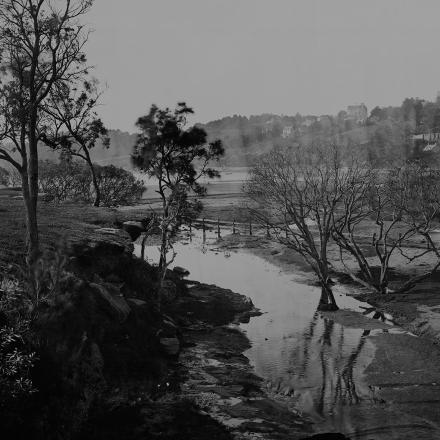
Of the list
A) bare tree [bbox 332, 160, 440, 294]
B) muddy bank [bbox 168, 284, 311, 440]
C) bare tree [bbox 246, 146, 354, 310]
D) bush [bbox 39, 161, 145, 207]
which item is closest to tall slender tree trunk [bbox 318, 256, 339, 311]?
bare tree [bbox 246, 146, 354, 310]

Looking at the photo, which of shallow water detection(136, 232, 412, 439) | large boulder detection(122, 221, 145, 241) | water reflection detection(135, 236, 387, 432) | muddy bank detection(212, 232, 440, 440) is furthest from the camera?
large boulder detection(122, 221, 145, 241)

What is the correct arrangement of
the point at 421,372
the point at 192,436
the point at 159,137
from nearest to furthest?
the point at 192,436 → the point at 421,372 → the point at 159,137

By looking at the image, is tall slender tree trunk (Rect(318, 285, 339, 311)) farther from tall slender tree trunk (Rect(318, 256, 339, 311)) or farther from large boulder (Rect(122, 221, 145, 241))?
large boulder (Rect(122, 221, 145, 241))

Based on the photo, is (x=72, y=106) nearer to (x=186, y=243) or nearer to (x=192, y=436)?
(x=186, y=243)

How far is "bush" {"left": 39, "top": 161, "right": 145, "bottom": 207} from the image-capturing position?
80825mm

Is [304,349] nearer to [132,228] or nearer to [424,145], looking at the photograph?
[132,228]

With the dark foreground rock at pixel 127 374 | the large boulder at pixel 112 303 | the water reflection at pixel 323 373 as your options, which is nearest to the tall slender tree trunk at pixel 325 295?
the water reflection at pixel 323 373

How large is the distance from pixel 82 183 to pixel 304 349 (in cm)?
6085

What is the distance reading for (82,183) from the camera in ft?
275

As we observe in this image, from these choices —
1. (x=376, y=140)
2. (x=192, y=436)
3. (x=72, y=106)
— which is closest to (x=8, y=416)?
(x=192, y=436)

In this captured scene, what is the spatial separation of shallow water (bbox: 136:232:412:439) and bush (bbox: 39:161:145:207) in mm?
32431

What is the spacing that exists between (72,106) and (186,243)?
107 feet

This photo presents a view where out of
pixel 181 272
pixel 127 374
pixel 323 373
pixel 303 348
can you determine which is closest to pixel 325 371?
pixel 323 373

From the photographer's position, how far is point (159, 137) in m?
46.4
